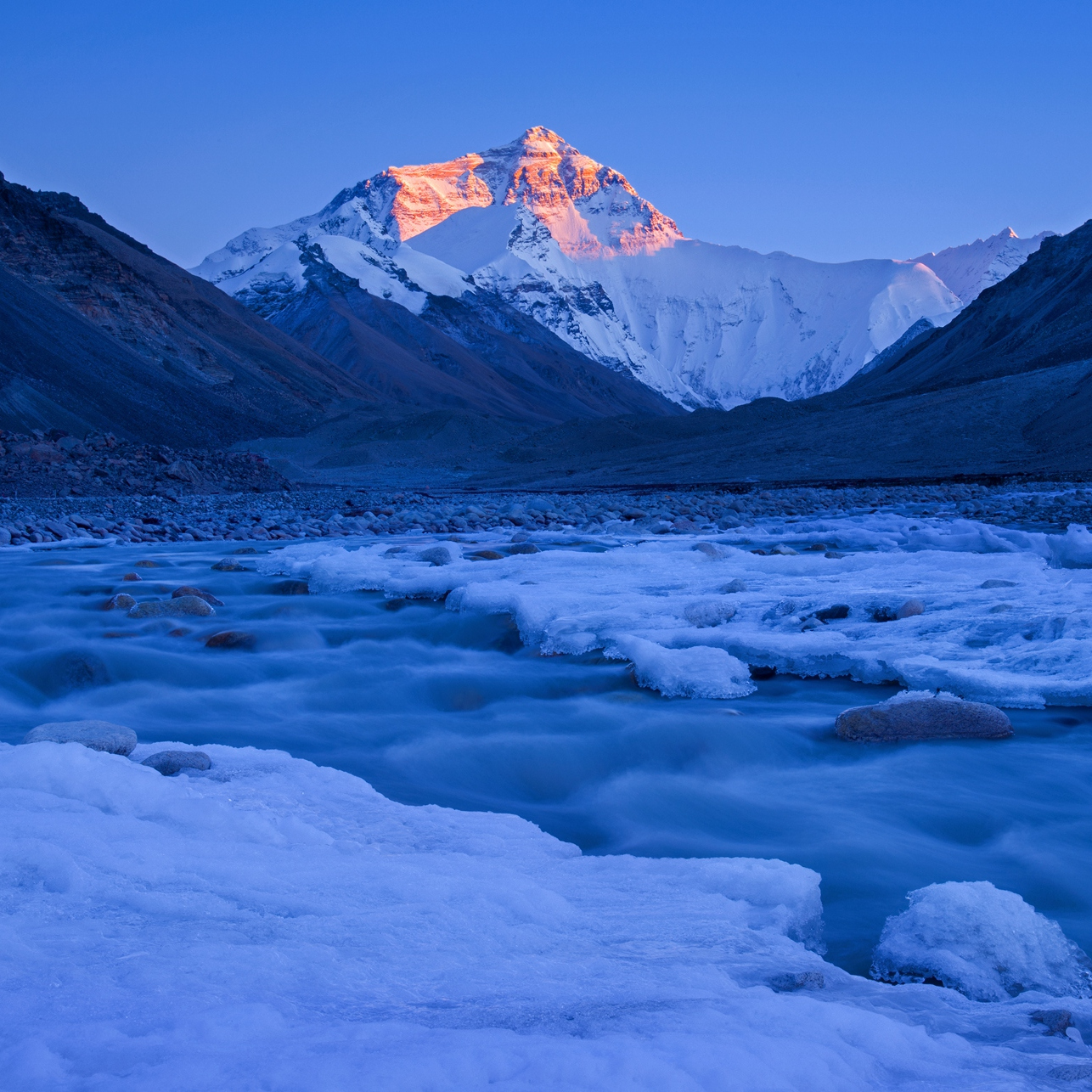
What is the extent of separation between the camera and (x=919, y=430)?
32.7 metres

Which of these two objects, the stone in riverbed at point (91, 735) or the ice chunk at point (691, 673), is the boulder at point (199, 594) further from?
the stone in riverbed at point (91, 735)

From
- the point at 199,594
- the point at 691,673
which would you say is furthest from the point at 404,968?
the point at 199,594

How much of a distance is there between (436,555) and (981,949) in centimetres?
749

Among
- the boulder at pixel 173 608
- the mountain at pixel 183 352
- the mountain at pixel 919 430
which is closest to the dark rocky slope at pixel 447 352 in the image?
the mountain at pixel 183 352

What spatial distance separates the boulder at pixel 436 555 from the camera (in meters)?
9.32

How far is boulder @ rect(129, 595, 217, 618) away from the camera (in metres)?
7.13

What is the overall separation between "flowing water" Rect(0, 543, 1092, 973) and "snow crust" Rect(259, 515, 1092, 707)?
6.7 inches

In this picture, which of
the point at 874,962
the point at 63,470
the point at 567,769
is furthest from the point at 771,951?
the point at 63,470

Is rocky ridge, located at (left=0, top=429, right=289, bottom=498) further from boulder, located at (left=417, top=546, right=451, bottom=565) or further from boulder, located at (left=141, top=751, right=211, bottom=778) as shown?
boulder, located at (left=141, top=751, right=211, bottom=778)

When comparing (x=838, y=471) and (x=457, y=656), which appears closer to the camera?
(x=457, y=656)

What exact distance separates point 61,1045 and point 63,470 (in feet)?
69.6

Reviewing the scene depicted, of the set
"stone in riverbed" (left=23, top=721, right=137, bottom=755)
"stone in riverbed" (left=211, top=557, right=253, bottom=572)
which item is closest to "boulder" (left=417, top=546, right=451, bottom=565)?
"stone in riverbed" (left=211, top=557, right=253, bottom=572)

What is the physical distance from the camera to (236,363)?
59.1 metres

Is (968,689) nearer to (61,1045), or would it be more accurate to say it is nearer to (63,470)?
(61,1045)
